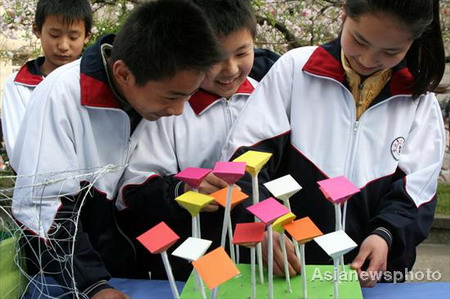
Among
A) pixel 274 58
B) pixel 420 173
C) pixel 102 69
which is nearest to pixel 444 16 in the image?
pixel 274 58

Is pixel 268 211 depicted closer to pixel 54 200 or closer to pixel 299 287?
pixel 299 287

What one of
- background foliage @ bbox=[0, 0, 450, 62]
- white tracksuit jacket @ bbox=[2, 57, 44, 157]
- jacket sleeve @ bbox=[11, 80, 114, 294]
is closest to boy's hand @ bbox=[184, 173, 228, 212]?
jacket sleeve @ bbox=[11, 80, 114, 294]

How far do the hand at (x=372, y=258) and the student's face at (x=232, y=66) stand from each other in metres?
0.41

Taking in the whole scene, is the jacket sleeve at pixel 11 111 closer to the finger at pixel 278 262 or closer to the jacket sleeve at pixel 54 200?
the jacket sleeve at pixel 54 200

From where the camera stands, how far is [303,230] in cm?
82

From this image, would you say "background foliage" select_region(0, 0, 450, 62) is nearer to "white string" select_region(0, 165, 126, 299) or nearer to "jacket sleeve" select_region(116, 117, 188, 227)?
"jacket sleeve" select_region(116, 117, 188, 227)

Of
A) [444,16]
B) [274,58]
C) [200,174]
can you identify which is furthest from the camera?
[444,16]

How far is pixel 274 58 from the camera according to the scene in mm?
1395

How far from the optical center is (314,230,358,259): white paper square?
29.9 inches

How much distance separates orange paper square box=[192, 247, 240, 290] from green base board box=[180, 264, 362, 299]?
158mm

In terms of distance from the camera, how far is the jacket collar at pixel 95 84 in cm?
102

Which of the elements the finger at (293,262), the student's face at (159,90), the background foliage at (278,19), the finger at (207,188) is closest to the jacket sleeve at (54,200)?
the student's face at (159,90)

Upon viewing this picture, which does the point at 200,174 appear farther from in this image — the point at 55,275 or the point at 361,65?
the point at 361,65

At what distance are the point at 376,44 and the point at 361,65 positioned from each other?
69 millimetres
